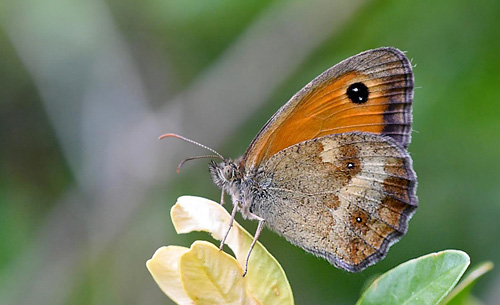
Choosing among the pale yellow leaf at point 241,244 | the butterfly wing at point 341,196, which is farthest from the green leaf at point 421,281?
the butterfly wing at point 341,196

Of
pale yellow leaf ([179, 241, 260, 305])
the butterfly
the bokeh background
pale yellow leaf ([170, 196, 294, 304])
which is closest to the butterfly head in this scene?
the butterfly

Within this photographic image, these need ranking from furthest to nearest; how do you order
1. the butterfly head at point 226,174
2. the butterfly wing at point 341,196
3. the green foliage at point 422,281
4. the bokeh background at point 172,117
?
1. the bokeh background at point 172,117
2. the butterfly head at point 226,174
3. the butterfly wing at point 341,196
4. the green foliage at point 422,281

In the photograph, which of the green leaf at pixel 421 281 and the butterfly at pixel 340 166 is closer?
the green leaf at pixel 421 281

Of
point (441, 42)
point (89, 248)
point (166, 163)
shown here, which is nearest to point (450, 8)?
point (441, 42)

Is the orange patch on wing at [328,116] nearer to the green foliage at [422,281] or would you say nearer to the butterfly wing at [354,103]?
the butterfly wing at [354,103]

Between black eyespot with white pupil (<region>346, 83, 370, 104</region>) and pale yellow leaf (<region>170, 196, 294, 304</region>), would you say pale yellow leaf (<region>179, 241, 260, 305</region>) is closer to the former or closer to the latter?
pale yellow leaf (<region>170, 196, 294, 304</region>)

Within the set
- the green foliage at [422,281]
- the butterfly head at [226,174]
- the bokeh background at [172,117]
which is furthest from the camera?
the bokeh background at [172,117]

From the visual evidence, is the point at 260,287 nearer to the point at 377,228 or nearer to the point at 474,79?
the point at 377,228
